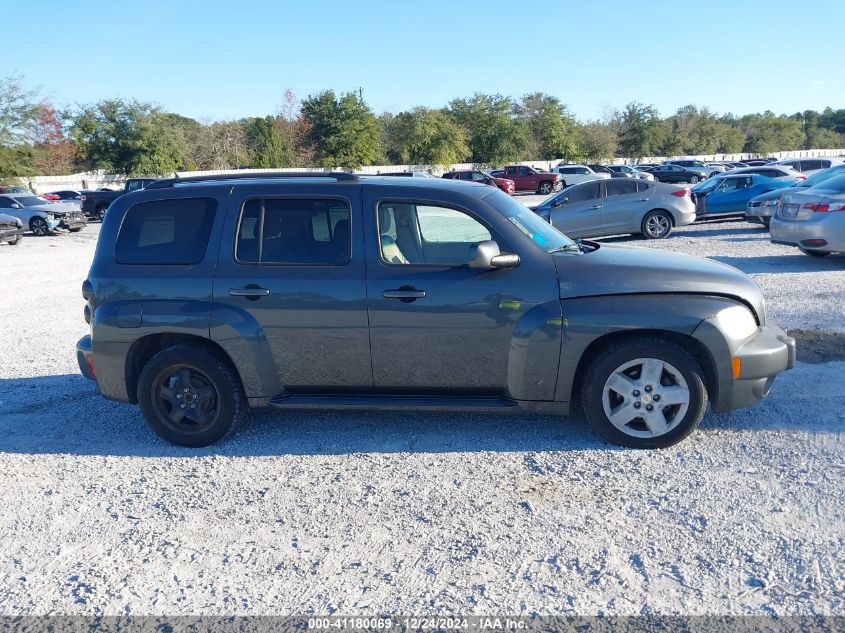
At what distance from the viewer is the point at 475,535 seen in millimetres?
3674

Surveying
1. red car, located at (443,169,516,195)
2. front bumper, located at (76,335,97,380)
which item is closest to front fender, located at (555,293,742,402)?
front bumper, located at (76,335,97,380)

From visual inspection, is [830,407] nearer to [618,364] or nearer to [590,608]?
[618,364]

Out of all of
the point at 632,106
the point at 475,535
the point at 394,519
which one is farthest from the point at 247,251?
the point at 632,106

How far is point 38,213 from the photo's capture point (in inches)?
1014

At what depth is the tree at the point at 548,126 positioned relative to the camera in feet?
233

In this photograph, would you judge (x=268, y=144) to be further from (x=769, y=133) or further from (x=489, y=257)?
(x=769, y=133)

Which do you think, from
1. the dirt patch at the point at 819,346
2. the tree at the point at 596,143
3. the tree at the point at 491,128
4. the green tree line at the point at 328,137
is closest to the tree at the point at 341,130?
the green tree line at the point at 328,137

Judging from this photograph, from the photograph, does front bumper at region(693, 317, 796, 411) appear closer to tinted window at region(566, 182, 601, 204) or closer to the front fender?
the front fender

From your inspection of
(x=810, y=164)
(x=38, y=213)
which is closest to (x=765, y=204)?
(x=810, y=164)

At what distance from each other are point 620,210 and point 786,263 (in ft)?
15.6

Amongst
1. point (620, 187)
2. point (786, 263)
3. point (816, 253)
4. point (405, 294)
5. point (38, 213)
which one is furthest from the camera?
point (38, 213)

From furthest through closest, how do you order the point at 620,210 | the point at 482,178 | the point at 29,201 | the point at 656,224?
the point at 482,178, the point at 29,201, the point at 656,224, the point at 620,210

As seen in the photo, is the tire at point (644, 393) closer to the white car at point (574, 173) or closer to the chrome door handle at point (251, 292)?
the chrome door handle at point (251, 292)

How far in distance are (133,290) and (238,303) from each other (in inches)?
30.9
